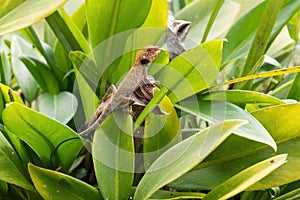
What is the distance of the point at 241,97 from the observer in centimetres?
49

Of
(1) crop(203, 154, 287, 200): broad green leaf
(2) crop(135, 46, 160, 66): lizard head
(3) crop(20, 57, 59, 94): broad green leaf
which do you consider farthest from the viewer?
(3) crop(20, 57, 59, 94): broad green leaf

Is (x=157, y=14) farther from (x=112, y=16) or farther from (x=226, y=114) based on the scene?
(x=226, y=114)

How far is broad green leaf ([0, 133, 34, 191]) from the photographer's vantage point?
1.46 ft

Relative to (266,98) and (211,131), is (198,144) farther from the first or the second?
(266,98)

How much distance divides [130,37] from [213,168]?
0.19 m

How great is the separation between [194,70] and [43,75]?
0.31 metres

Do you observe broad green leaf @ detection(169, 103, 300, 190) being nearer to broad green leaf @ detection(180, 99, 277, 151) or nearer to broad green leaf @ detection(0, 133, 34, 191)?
broad green leaf @ detection(180, 99, 277, 151)

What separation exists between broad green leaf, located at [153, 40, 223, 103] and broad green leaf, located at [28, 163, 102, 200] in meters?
0.14

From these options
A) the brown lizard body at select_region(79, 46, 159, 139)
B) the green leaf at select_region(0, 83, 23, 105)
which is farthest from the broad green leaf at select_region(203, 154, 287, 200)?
the green leaf at select_region(0, 83, 23, 105)

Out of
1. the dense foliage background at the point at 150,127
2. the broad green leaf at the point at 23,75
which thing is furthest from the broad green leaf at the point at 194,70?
the broad green leaf at the point at 23,75

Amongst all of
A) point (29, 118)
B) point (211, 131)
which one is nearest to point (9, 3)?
point (29, 118)

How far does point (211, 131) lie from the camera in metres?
0.37

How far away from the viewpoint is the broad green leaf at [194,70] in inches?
18.4

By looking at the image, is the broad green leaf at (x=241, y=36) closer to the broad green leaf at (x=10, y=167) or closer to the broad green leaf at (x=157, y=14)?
the broad green leaf at (x=157, y=14)
